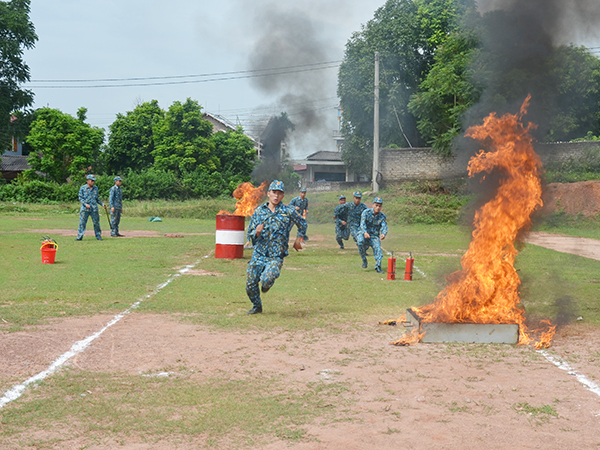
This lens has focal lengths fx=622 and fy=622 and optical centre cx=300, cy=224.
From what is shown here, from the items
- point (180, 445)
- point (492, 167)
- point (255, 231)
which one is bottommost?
point (180, 445)

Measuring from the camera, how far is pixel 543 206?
347 inches

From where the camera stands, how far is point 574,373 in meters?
6.25

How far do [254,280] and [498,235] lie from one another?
11.4 feet

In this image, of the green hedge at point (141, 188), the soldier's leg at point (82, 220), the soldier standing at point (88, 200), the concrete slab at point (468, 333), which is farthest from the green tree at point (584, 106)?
the green hedge at point (141, 188)

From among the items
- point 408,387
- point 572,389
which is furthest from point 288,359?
point 572,389

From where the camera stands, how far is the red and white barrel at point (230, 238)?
16312 millimetres

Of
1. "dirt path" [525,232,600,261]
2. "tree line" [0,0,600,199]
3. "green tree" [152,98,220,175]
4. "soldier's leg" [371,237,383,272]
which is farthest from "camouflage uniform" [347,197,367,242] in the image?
"green tree" [152,98,220,175]

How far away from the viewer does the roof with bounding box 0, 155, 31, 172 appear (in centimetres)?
6294

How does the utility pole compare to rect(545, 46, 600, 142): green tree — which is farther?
the utility pole

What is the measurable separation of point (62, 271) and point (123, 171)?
156 ft

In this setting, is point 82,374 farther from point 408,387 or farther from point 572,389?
point 572,389

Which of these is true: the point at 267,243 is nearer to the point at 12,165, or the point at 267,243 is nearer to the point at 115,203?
the point at 115,203

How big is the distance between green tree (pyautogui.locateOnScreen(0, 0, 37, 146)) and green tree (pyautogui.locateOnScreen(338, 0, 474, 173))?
26.3 metres

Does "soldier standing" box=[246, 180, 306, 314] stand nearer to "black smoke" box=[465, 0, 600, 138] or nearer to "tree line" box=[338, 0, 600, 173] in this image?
"black smoke" box=[465, 0, 600, 138]
